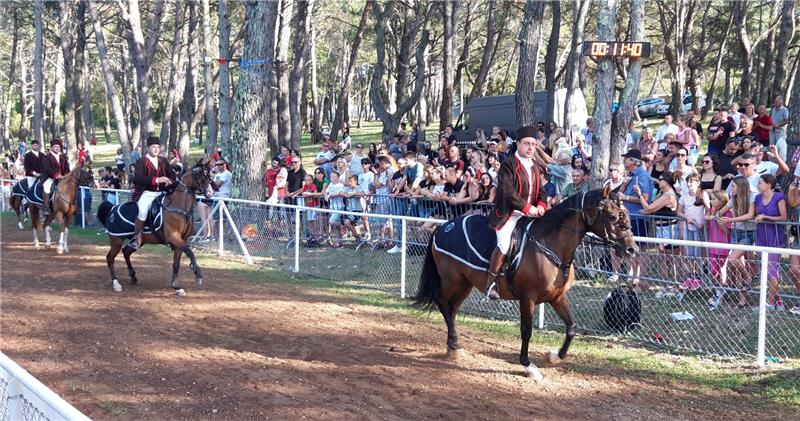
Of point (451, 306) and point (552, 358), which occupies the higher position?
point (451, 306)

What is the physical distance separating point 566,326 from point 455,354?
1352mm

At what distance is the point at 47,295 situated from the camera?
12.1 metres

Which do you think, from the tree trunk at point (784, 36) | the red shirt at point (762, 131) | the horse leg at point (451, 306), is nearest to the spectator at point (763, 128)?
the red shirt at point (762, 131)

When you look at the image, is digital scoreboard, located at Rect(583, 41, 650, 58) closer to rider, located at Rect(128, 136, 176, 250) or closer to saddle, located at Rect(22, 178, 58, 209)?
rider, located at Rect(128, 136, 176, 250)

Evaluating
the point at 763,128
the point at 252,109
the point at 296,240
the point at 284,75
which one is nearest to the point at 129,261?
the point at 296,240

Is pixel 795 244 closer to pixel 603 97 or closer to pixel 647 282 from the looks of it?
pixel 647 282

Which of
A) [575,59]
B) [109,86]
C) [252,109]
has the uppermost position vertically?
[575,59]

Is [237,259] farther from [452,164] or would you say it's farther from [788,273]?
[788,273]

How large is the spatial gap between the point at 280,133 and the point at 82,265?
16924mm

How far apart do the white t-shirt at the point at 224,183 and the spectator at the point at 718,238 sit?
40.4 feet

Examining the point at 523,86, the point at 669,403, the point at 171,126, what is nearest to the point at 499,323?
the point at 669,403

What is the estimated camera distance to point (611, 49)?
1162 cm

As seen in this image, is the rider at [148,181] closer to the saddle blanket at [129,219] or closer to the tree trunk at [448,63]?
Result: the saddle blanket at [129,219]

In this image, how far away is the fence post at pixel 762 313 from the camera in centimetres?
825
